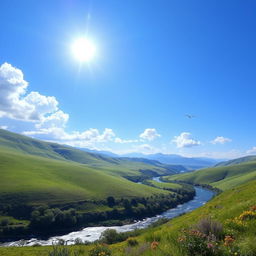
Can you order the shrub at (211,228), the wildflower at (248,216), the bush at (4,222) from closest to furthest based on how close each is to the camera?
the shrub at (211,228), the wildflower at (248,216), the bush at (4,222)

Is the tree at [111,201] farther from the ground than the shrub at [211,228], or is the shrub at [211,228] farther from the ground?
the shrub at [211,228]

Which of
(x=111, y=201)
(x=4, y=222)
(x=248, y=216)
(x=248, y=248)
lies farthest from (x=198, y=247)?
(x=111, y=201)

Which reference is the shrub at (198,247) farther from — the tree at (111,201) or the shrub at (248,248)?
the tree at (111,201)

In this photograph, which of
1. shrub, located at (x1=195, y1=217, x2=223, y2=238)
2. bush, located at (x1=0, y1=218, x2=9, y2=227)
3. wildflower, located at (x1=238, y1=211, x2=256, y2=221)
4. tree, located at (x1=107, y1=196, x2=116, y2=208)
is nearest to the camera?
shrub, located at (x1=195, y1=217, x2=223, y2=238)

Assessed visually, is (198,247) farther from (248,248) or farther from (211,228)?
(211,228)

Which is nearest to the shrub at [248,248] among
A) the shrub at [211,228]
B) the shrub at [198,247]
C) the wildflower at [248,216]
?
the shrub at [198,247]

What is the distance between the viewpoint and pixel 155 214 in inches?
6629

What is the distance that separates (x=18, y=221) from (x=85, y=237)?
147 feet

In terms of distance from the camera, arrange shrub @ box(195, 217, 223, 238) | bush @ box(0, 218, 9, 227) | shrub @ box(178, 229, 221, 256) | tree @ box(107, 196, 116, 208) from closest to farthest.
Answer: shrub @ box(178, 229, 221, 256)
shrub @ box(195, 217, 223, 238)
bush @ box(0, 218, 9, 227)
tree @ box(107, 196, 116, 208)

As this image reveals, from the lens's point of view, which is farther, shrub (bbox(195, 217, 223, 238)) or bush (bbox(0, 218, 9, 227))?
bush (bbox(0, 218, 9, 227))

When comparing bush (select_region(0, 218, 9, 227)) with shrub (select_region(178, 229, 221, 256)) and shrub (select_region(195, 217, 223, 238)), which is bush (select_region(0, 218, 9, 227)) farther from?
shrub (select_region(178, 229, 221, 256))

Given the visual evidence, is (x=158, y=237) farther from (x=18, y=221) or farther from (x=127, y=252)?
(x=18, y=221)

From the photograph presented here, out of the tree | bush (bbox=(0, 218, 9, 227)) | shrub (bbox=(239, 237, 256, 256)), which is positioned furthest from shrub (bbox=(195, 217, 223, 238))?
the tree

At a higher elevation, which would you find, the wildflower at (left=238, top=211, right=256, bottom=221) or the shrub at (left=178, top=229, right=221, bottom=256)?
the wildflower at (left=238, top=211, right=256, bottom=221)
